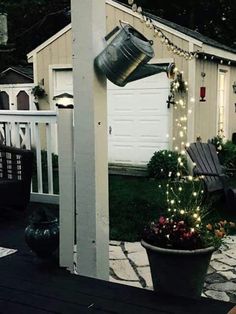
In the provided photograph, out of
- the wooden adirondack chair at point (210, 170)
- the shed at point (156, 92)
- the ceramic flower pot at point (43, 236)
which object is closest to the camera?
the ceramic flower pot at point (43, 236)

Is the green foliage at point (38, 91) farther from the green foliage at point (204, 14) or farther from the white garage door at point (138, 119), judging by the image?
the green foliage at point (204, 14)

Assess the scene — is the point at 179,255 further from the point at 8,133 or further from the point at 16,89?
the point at 16,89

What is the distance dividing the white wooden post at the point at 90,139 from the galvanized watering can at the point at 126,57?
0.11m

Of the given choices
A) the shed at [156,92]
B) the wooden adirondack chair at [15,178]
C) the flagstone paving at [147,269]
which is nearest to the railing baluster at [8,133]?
the wooden adirondack chair at [15,178]

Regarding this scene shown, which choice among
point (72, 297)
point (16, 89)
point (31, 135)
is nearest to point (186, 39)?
point (16, 89)

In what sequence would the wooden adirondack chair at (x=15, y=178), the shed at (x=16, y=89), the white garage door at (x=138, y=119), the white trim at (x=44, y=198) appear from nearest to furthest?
the wooden adirondack chair at (x=15, y=178) → the white trim at (x=44, y=198) → the white garage door at (x=138, y=119) → the shed at (x=16, y=89)

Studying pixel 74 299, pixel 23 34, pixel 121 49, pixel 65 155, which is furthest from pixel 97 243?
pixel 23 34

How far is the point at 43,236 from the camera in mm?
3160

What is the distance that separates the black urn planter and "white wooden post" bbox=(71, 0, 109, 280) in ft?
0.83

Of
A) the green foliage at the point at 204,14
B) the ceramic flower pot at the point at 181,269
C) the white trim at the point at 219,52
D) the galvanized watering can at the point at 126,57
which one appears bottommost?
the ceramic flower pot at the point at 181,269

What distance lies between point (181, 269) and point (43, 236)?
3.25 ft

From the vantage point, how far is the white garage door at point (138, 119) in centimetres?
895

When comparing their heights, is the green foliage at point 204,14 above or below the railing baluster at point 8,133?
above

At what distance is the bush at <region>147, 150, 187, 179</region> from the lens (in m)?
8.42
